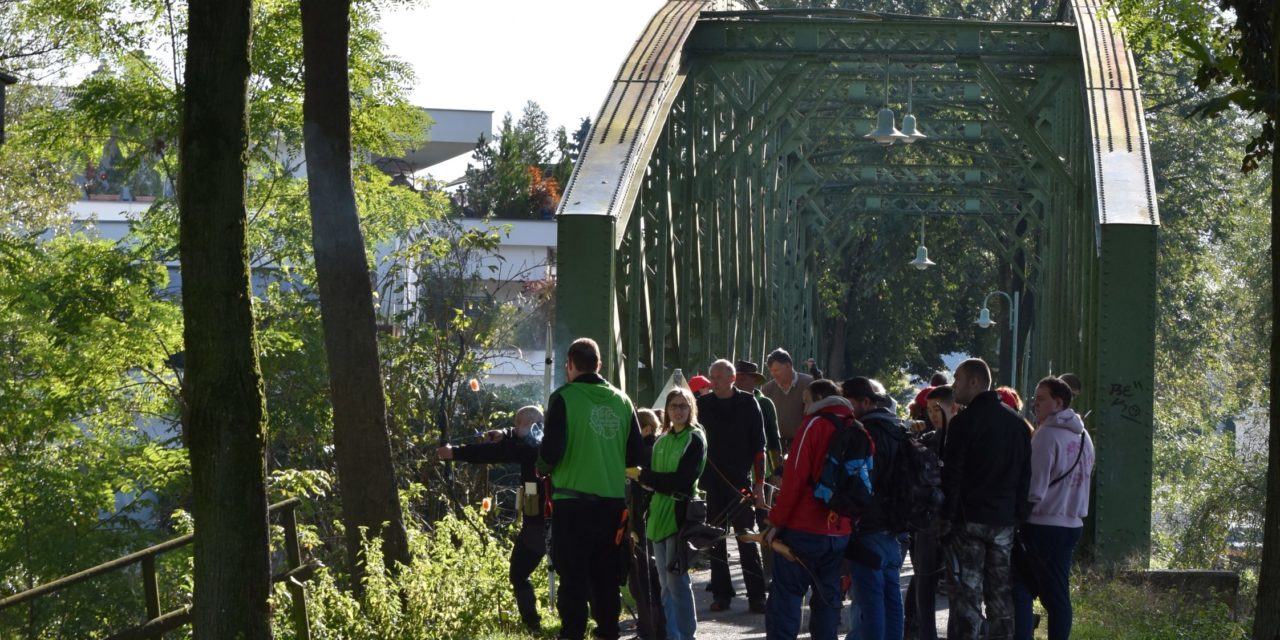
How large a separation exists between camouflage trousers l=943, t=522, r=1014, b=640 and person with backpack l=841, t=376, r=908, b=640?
56cm

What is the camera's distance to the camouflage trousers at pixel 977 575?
9562mm

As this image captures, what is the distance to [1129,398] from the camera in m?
14.3

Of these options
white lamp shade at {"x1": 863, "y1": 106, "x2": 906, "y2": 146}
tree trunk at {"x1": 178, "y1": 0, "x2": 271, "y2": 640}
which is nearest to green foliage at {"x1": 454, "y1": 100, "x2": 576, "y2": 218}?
white lamp shade at {"x1": 863, "y1": 106, "x2": 906, "y2": 146}

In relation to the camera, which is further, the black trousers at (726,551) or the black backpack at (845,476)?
the black trousers at (726,551)

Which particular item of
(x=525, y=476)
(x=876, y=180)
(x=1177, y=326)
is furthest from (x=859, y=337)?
(x=525, y=476)

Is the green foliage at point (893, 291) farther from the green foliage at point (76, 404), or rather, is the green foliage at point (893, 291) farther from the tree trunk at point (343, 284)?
the tree trunk at point (343, 284)

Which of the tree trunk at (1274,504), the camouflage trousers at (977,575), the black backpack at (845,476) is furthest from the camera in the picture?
the camouflage trousers at (977,575)

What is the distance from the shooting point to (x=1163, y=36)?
13648 millimetres

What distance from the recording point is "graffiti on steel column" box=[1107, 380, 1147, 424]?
Result: 14320 millimetres

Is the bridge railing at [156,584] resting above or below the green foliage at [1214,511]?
above

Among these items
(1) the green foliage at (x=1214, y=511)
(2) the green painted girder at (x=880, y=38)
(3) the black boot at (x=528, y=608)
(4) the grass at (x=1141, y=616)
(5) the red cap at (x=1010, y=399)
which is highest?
(2) the green painted girder at (x=880, y=38)

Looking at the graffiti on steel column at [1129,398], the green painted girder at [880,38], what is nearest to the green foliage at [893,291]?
the green painted girder at [880,38]

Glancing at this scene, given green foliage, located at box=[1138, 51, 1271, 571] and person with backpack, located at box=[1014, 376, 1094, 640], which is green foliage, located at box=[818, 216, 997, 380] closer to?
green foliage, located at box=[1138, 51, 1271, 571]

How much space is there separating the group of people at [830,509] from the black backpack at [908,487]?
19 mm
